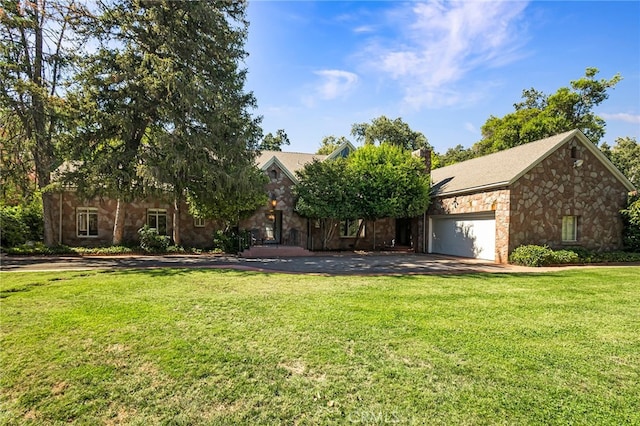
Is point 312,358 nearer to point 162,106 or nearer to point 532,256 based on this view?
point 532,256

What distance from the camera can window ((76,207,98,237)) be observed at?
742 inches

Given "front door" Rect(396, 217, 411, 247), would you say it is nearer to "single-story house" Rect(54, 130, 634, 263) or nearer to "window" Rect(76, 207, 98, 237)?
"single-story house" Rect(54, 130, 634, 263)

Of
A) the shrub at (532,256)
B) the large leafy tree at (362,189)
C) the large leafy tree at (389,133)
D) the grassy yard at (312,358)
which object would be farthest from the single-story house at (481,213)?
the large leafy tree at (389,133)

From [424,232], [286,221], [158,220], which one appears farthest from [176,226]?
[424,232]

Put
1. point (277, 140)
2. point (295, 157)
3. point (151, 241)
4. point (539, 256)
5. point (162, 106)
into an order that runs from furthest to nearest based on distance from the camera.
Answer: point (277, 140), point (295, 157), point (151, 241), point (162, 106), point (539, 256)

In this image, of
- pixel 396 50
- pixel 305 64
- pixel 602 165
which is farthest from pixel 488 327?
pixel 602 165

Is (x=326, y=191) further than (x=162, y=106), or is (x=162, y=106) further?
(x=326, y=191)

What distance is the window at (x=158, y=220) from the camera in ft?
64.1

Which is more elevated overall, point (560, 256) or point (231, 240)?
point (231, 240)

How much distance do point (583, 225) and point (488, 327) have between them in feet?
47.5

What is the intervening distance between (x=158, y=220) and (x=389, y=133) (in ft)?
98.4

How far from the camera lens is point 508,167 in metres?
16.2

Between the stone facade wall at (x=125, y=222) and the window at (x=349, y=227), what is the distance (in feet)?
24.7

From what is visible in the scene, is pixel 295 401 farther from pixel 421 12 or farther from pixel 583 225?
pixel 583 225
